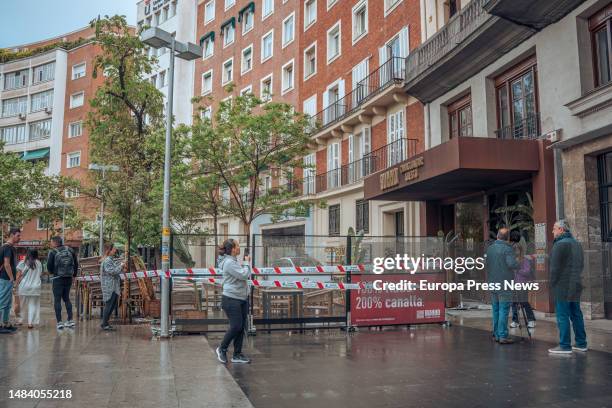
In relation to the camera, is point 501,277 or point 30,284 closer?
point 501,277

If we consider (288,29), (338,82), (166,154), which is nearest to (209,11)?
(288,29)

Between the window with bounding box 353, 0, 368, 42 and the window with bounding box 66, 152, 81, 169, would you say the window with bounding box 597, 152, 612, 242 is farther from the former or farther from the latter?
the window with bounding box 66, 152, 81, 169

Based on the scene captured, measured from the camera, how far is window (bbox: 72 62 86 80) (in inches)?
2175

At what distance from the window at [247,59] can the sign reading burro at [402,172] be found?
68.7 feet

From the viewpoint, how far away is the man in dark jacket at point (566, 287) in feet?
28.1

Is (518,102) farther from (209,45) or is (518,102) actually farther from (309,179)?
(209,45)

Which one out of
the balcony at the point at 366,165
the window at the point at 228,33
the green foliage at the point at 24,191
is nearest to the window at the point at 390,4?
the balcony at the point at 366,165

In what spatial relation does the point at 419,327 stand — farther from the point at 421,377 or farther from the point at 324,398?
the point at 324,398

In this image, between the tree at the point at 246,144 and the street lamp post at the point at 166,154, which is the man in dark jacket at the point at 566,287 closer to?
the street lamp post at the point at 166,154

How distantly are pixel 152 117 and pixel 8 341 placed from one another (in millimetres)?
14124

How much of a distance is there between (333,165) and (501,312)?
18.6m

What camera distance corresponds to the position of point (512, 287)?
10.1m

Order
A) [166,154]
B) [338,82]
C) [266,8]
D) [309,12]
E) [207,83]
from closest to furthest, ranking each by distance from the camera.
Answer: [166,154] → [338,82] → [309,12] → [266,8] → [207,83]

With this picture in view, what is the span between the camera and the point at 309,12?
103ft
